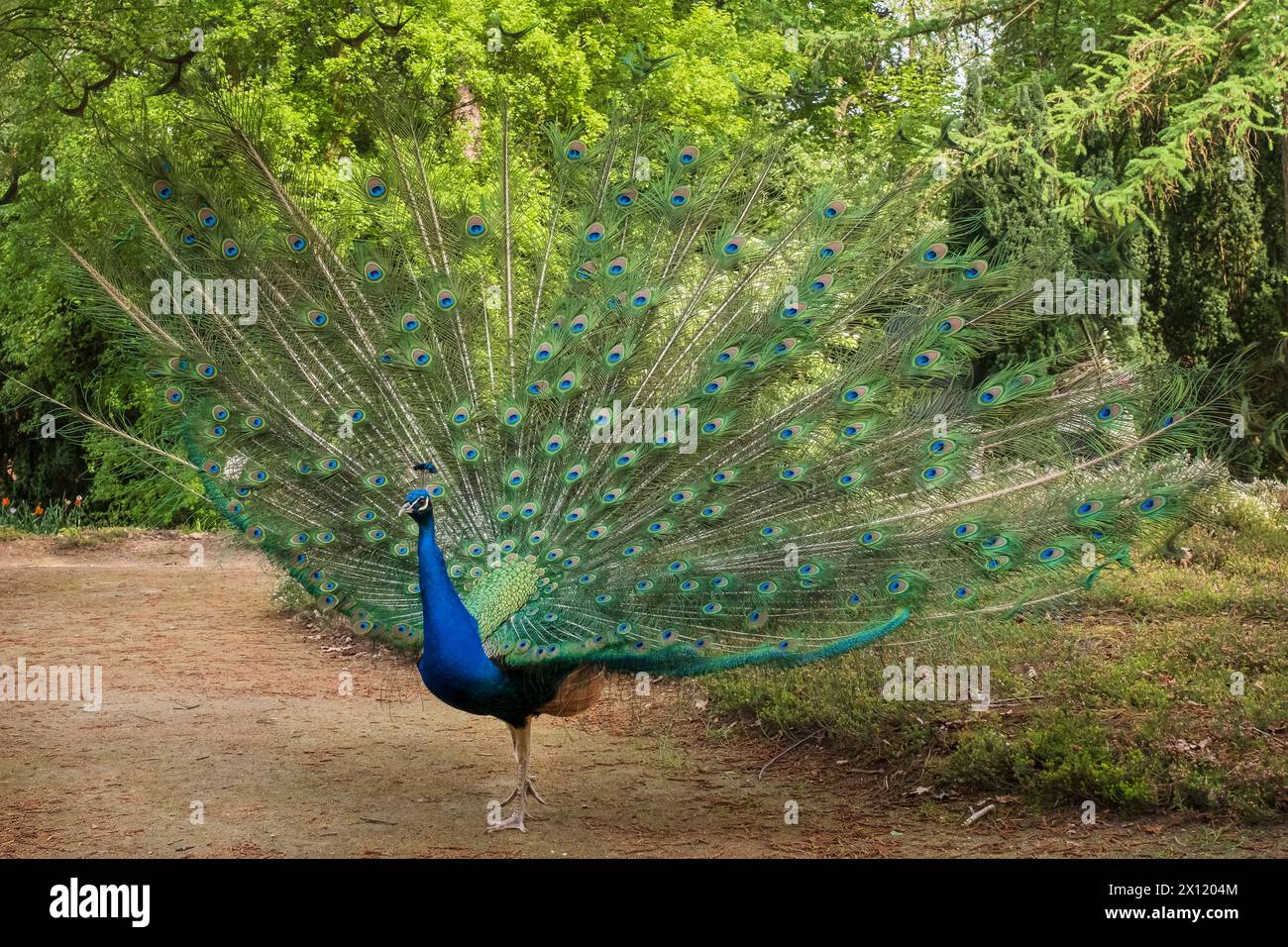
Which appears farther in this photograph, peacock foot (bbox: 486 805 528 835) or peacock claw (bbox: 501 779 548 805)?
peacock claw (bbox: 501 779 548 805)

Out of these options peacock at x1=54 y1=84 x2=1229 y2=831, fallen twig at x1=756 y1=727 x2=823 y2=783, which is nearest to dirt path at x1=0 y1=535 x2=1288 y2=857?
fallen twig at x1=756 y1=727 x2=823 y2=783

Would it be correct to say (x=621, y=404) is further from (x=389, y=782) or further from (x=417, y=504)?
(x=389, y=782)

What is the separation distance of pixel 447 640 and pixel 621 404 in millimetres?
1485

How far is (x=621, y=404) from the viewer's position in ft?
19.9

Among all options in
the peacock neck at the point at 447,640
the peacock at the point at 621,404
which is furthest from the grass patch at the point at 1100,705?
the peacock neck at the point at 447,640

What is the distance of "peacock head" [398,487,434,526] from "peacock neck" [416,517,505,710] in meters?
0.02

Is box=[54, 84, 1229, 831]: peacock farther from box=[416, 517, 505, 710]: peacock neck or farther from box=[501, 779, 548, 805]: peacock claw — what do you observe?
box=[501, 779, 548, 805]: peacock claw

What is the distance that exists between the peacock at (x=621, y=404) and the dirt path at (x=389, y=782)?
0.65 m

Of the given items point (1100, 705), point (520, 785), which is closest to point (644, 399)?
point (520, 785)

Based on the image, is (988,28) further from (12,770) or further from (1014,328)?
(12,770)

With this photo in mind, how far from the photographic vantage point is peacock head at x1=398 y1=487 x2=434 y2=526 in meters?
5.41

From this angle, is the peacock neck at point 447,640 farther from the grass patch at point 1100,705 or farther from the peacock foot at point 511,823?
the grass patch at point 1100,705

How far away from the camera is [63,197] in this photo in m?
12.8

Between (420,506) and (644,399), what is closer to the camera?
(420,506)
